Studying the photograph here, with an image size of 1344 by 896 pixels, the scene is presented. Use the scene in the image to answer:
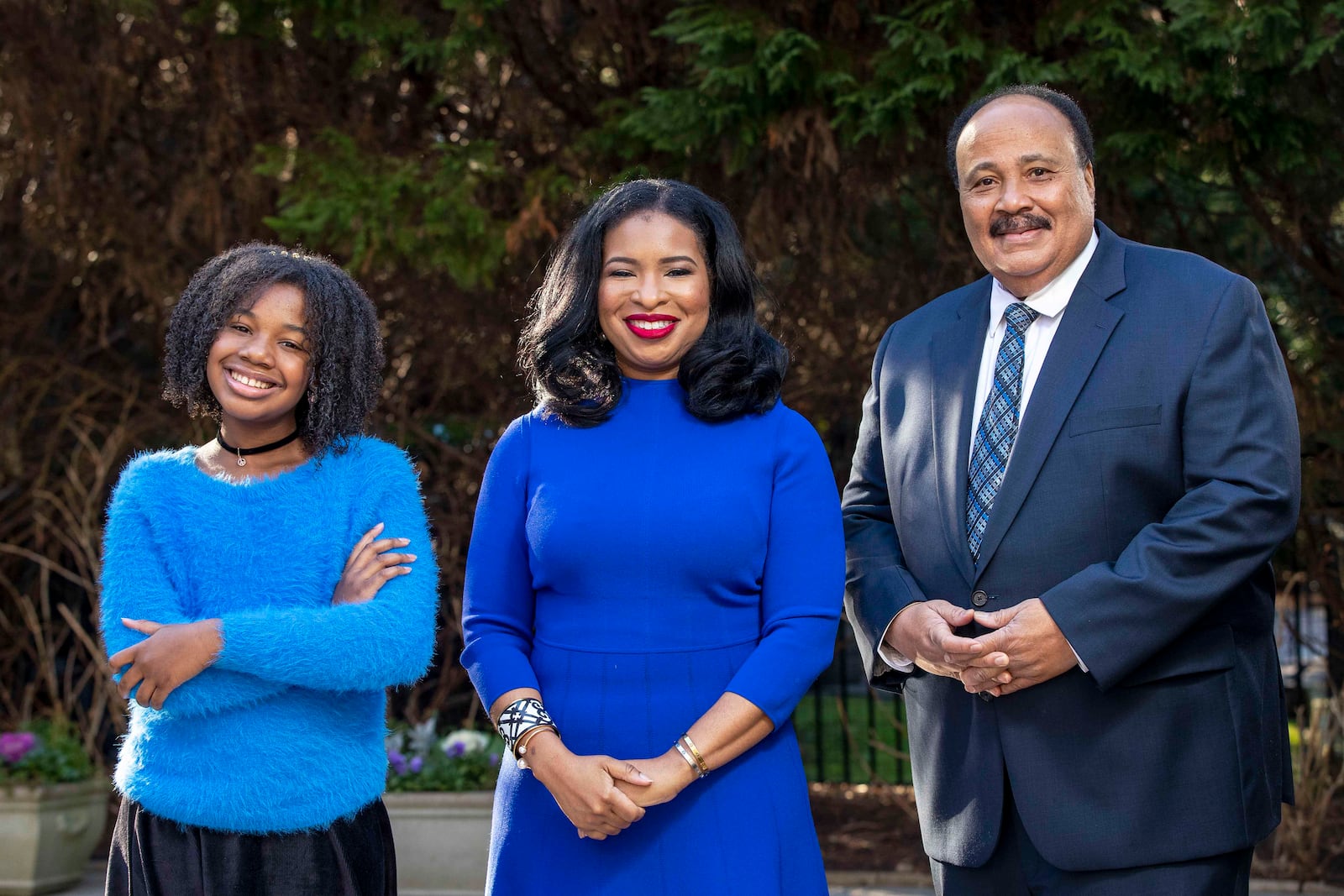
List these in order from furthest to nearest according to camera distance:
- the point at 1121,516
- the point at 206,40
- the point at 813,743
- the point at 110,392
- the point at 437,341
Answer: the point at 813,743
the point at 110,392
the point at 437,341
the point at 206,40
the point at 1121,516

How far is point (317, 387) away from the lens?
2551mm

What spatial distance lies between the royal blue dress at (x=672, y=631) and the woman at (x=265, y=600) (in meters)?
0.27

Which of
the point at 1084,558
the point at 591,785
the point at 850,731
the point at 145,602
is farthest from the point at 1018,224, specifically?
the point at 850,731

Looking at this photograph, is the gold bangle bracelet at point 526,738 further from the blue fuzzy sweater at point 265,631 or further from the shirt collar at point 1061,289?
the shirt collar at point 1061,289

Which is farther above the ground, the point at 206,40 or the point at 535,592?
the point at 206,40

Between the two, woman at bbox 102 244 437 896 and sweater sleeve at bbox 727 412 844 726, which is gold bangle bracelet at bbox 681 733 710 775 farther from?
woman at bbox 102 244 437 896

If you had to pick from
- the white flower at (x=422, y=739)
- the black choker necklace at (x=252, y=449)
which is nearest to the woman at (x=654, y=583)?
the black choker necklace at (x=252, y=449)

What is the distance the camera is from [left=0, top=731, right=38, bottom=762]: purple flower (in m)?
5.27

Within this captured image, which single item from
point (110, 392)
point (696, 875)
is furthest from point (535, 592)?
point (110, 392)

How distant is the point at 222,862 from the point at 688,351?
1256 mm

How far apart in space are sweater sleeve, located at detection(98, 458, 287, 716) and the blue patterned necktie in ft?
4.40

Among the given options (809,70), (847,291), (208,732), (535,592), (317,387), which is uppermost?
(809,70)

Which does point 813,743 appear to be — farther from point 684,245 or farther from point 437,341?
point 684,245

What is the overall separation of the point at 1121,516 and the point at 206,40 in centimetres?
456
